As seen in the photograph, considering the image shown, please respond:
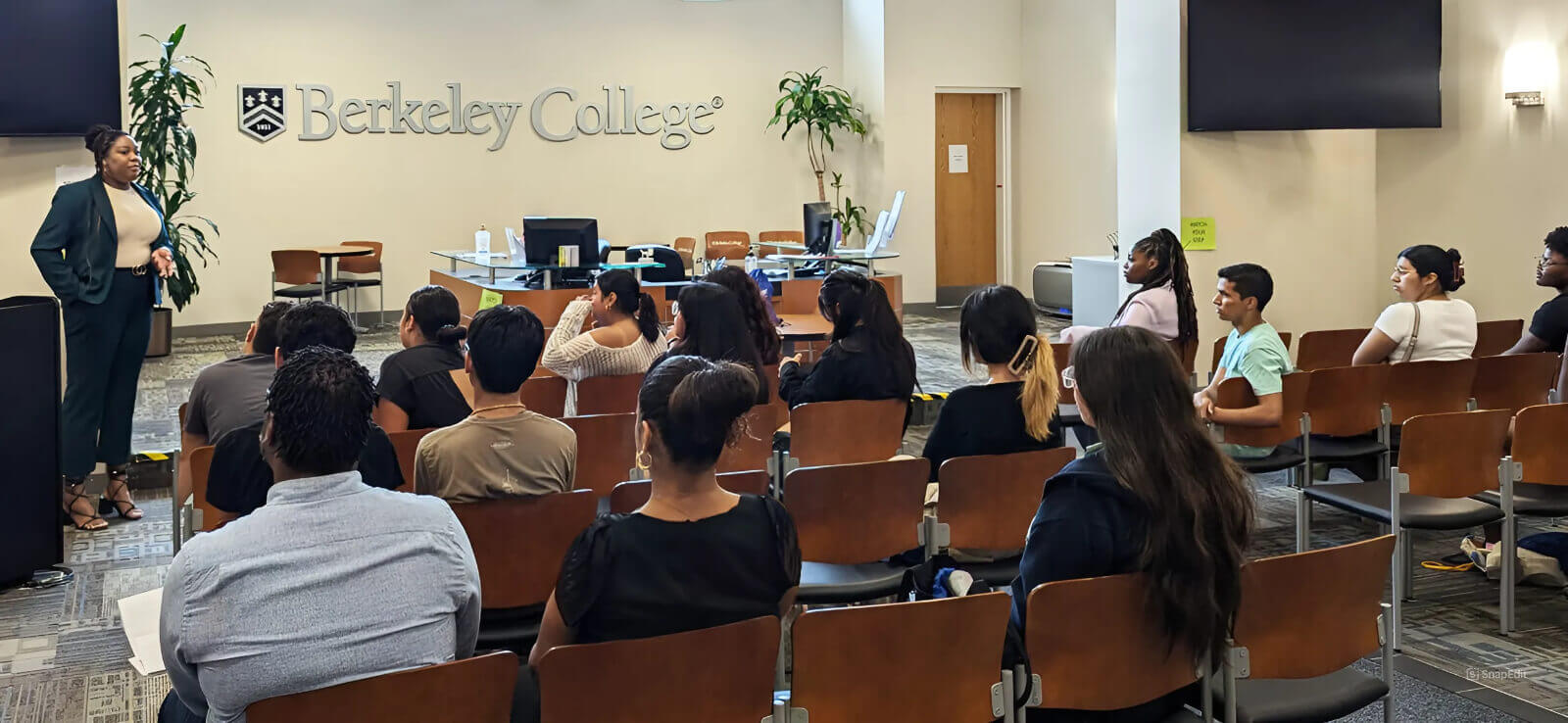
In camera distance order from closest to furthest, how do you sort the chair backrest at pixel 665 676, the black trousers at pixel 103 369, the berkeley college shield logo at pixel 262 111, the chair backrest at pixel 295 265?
the chair backrest at pixel 665 676
the black trousers at pixel 103 369
the chair backrest at pixel 295 265
the berkeley college shield logo at pixel 262 111

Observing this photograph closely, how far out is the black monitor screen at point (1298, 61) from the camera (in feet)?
25.9

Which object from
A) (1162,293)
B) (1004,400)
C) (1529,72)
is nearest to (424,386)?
(1004,400)

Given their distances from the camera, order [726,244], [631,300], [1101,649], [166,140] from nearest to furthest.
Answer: [1101,649] → [631,300] → [166,140] → [726,244]

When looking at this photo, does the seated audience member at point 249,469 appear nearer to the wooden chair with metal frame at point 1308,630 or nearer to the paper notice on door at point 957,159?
the wooden chair with metal frame at point 1308,630

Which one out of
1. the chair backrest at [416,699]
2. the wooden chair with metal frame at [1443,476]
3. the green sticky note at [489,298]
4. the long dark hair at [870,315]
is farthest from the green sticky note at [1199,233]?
the chair backrest at [416,699]

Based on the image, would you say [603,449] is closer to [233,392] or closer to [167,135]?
[233,392]

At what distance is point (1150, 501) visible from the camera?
2385mm

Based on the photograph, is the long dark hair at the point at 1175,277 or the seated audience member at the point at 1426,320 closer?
the seated audience member at the point at 1426,320

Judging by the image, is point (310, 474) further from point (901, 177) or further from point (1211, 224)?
point (901, 177)

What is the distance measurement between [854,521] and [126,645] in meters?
2.47

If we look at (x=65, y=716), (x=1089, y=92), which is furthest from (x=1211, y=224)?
(x=65, y=716)

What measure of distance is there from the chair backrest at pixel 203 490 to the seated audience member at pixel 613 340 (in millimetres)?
1748

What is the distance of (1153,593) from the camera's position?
8.05 feet

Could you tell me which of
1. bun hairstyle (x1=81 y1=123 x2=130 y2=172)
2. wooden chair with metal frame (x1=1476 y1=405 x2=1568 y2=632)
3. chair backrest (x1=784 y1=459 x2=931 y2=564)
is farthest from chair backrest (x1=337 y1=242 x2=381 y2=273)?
wooden chair with metal frame (x1=1476 y1=405 x2=1568 y2=632)
